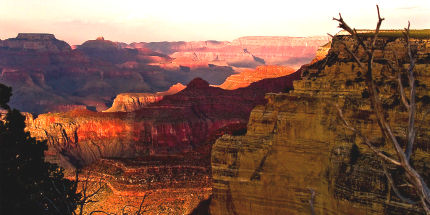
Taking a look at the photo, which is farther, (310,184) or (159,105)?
(159,105)

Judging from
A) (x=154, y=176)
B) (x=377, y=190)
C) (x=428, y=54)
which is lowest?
(x=154, y=176)

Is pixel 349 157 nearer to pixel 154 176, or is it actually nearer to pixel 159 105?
pixel 154 176

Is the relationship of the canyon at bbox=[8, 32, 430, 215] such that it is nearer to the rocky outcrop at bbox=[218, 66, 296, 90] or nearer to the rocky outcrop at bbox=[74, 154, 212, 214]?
the rocky outcrop at bbox=[74, 154, 212, 214]

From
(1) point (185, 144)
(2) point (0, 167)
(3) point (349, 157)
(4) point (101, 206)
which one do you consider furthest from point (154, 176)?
(1) point (185, 144)

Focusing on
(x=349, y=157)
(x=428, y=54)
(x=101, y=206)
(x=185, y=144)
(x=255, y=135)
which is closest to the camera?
(x=349, y=157)

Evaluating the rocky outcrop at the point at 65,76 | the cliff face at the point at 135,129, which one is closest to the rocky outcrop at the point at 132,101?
the cliff face at the point at 135,129

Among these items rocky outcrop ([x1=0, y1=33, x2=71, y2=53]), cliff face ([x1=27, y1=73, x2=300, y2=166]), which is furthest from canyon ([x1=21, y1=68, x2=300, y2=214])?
rocky outcrop ([x1=0, y1=33, x2=71, y2=53])
